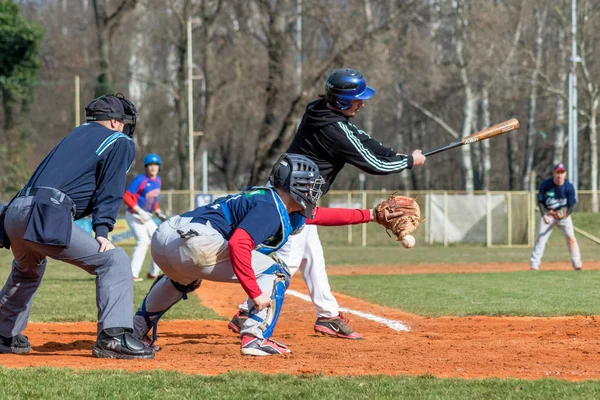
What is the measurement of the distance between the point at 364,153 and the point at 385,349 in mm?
1670

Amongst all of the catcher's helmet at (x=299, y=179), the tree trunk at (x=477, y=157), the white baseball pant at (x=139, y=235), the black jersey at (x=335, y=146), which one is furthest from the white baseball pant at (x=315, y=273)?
the tree trunk at (x=477, y=157)

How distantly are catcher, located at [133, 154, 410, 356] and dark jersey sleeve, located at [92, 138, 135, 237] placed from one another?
39cm

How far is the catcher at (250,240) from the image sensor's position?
653 cm

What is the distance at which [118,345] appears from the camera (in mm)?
6891

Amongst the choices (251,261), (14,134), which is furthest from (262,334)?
(14,134)

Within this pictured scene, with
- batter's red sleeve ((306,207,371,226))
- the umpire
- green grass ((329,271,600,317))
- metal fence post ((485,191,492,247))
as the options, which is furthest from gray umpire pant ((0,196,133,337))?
metal fence post ((485,191,492,247))

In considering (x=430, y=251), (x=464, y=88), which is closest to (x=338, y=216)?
(x=430, y=251)

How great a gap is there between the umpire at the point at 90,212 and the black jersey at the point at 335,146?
168cm

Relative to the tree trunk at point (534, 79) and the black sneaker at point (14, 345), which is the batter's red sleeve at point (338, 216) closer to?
the black sneaker at point (14, 345)

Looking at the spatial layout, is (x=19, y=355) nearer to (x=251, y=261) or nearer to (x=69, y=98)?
(x=251, y=261)

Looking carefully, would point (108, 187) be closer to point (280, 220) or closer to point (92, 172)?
point (92, 172)

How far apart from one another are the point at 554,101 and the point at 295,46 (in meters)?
19.7

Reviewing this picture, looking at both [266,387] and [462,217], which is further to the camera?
[462,217]

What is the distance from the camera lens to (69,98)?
46.7 meters
